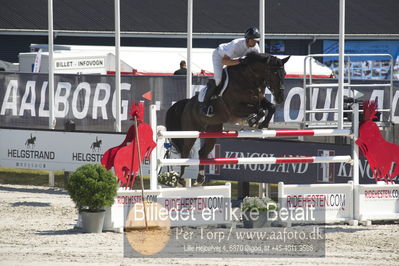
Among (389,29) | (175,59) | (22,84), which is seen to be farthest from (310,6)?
(22,84)

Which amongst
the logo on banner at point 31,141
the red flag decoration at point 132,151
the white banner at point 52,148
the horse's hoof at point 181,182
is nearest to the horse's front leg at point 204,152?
the horse's hoof at point 181,182

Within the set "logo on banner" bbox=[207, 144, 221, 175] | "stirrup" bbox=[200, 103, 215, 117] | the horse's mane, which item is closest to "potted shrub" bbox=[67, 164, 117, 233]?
"stirrup" bbox=[200, 103, 215, 117]

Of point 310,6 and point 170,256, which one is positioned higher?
point 310,6

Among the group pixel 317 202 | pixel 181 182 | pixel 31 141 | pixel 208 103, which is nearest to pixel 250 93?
pixel 208 103

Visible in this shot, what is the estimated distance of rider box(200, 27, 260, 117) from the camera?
39.3 feet

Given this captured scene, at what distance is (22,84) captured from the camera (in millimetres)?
18406

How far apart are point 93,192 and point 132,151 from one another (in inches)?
31.9

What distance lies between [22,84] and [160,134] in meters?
7.74

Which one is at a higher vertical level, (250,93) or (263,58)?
(263,58)

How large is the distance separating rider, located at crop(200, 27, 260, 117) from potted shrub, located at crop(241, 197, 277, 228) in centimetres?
148

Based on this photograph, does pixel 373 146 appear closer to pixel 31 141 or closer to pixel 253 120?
pixel 253 120

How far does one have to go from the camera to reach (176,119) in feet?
44.3

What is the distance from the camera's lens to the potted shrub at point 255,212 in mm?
11516

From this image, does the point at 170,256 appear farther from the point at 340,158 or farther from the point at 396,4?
the point at 396,4
